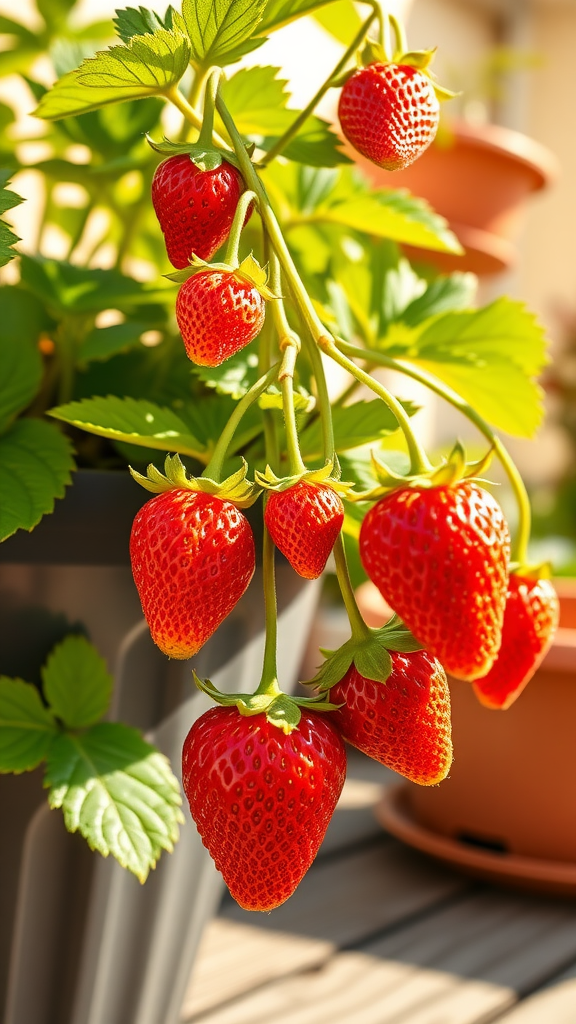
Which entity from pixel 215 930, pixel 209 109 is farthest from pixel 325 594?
pixel 209 109

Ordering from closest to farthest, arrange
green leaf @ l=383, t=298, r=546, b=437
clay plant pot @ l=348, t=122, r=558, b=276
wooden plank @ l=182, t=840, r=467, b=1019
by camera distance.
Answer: green leaf @ l=383, t=298, r=546, b=437, wooden plank @ l=182, t=840, r=467, b=1019, clay plant pot @ l=348, t=122, r=558, b=276

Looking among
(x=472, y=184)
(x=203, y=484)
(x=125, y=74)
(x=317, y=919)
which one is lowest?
(x=317, y=919)

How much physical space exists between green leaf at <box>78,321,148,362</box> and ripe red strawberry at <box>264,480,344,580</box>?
0.23 meters

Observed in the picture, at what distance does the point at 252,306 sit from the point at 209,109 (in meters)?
0.09

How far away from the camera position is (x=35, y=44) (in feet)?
2.64

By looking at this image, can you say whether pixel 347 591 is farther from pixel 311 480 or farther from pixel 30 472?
pixel 30 472

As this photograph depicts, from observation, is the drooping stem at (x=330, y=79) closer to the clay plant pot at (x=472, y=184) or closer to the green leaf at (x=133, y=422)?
the green leaf at (x=133, y=422)

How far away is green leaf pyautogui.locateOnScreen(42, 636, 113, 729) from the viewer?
0.47m

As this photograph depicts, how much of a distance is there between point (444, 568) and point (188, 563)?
0.29 ft

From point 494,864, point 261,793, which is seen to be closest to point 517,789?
point 494,864

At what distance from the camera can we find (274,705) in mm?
359

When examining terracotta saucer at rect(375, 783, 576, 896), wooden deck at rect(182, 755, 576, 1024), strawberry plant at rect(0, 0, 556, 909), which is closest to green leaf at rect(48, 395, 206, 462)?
strawberry plant at rect(0, 0, 556, 909)

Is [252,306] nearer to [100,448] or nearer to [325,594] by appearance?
[100,448]

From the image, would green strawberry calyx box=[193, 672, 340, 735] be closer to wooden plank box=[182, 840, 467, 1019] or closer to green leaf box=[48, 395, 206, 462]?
green leaf box=[48, 395, 206, 462]
